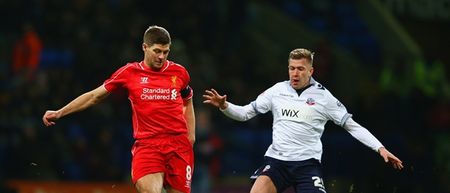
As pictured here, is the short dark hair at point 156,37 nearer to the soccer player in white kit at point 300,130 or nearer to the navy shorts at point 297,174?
the soccer player in white kit at point 300,130

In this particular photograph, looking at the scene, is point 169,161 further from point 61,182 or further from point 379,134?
point 379,134

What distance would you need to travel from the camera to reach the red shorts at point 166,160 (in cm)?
873

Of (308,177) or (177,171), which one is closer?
(177,171)

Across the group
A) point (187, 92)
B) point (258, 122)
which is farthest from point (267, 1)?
point (187, 92)

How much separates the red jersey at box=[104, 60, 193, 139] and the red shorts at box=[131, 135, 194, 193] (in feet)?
0.23

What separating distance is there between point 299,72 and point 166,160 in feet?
4.73

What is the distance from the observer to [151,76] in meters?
8.92

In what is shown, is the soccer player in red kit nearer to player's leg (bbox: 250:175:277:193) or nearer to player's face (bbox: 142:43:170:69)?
player's face (bbox: 142:43:170:69)

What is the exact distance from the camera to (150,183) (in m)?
8.60

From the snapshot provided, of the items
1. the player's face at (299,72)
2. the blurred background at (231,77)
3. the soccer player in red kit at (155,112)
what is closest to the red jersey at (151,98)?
the soccer player in red kit at (155,112)

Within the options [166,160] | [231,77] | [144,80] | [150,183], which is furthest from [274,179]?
[231,77]

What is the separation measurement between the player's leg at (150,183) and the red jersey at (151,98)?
0.38 meters

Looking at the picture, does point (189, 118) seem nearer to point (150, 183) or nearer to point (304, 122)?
point (150, 183)

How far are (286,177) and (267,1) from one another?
12041 mm
